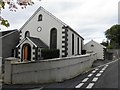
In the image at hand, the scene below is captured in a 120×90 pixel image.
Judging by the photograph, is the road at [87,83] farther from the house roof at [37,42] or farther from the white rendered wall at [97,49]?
the white rendered wall at [97,49]

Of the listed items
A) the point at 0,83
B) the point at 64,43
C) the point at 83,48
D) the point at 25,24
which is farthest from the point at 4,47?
the point at 0,83

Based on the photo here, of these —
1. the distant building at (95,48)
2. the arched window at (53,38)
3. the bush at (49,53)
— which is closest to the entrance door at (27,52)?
the bush at (49,53)

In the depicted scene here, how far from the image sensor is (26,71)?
492 inches

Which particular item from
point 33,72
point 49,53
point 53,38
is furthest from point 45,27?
point 33,72

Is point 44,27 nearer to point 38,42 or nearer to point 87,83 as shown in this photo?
point 38,42

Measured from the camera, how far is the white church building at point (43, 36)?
101ft

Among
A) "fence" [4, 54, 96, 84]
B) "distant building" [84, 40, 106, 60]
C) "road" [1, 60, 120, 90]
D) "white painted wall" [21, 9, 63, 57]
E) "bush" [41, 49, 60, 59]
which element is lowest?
"road" [1, 60, 120, 90]

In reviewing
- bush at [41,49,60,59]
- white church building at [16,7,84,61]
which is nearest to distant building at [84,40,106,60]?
white church building at [16,7,84,61]

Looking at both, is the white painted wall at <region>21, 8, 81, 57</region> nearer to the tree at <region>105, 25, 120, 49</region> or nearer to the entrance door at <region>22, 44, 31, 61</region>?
the entrance door at <region>22, 44, 31, 61</region>

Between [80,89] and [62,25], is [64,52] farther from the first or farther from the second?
[80,89]

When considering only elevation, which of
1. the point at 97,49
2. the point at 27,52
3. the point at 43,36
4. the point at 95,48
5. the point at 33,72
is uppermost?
the point at 43,36

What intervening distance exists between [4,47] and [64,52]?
9022 mm

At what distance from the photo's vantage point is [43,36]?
32906mm

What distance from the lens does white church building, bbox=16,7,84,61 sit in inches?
1214
